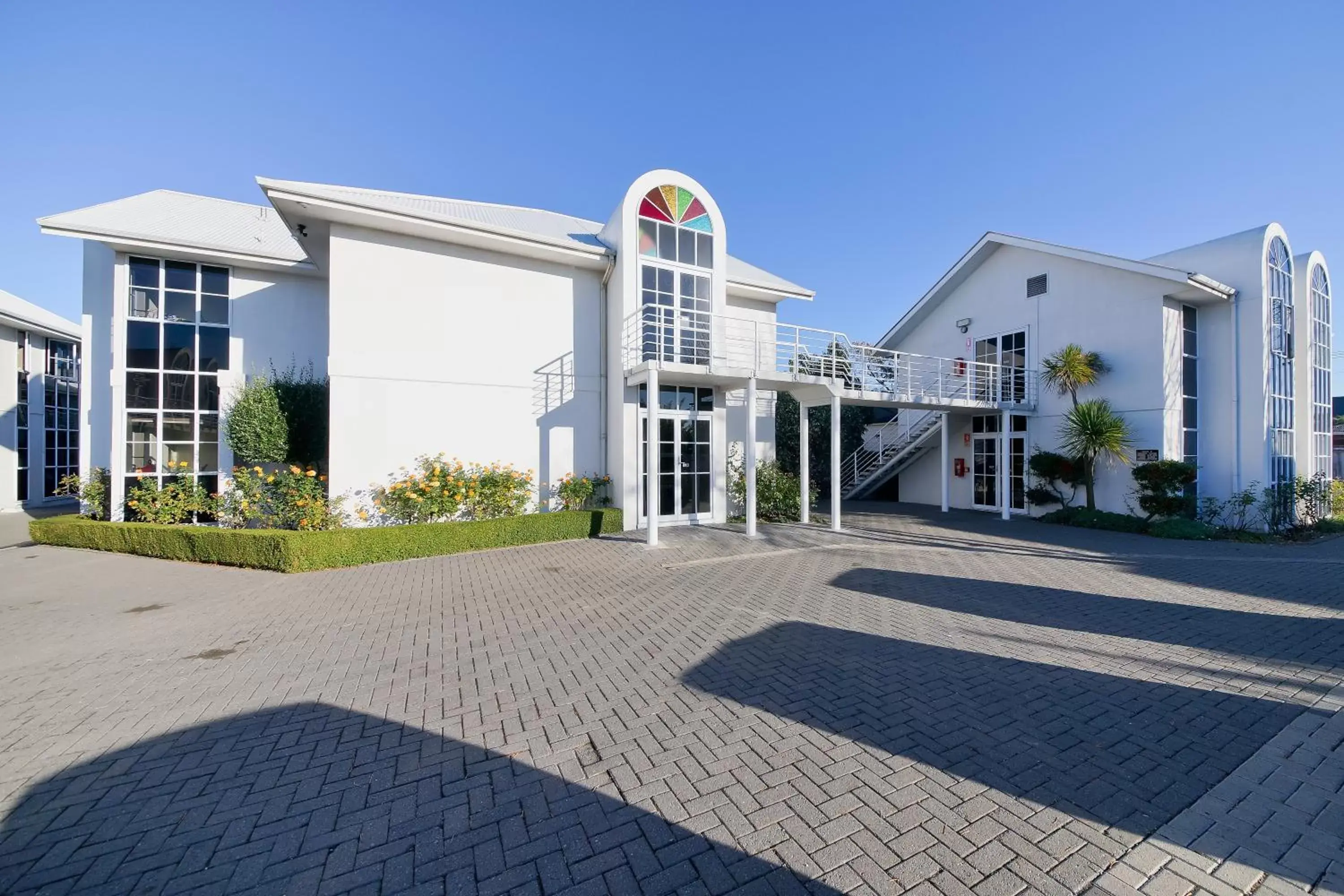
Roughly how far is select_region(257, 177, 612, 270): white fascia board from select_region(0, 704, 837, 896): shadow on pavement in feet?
31.6

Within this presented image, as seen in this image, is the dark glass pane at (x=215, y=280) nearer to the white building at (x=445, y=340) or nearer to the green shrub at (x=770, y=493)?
the white building at (x=445, y=340)

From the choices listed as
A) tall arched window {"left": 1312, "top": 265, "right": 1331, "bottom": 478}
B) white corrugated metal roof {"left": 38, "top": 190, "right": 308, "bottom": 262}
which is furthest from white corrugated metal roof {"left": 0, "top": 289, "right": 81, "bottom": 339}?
tall arched window {"left": 1312, "top": 265, "right": 1331, "bottom": 478}

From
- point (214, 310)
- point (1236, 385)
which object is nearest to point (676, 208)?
point (214, 310)

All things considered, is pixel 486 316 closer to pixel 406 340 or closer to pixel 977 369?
pixel 406 340

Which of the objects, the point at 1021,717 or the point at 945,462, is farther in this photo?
the point at 945,462

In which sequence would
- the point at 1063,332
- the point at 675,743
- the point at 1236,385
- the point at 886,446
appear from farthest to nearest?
1. the point at 886,446
2. the point at 1063,332
3. the point at 1236,385
4. the point at 675,743

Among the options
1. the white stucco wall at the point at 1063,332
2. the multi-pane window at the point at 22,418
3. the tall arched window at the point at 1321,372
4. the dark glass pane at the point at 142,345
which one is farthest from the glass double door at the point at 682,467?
the multi-pane window at the point at 22,418

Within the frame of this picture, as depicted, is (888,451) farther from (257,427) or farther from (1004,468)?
(257,427)

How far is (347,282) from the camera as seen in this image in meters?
10.5

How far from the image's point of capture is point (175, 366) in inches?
476

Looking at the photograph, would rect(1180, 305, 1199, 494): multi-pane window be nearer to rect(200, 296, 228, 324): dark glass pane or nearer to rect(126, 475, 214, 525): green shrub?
rect(126, 475, 214, 525): green shrub

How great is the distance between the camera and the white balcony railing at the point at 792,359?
463 inches

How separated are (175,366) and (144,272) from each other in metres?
2.18

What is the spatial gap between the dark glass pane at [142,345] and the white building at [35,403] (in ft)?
34.5
